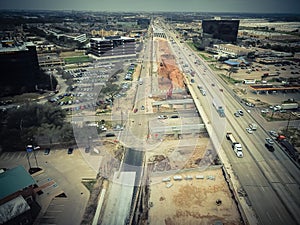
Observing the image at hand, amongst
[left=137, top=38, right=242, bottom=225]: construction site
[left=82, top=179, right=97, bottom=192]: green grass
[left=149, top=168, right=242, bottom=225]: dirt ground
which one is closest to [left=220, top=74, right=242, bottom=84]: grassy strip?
[left=137, top=38, right=242, bottom=225]: construction site

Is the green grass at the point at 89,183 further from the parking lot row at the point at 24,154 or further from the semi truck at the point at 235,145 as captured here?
the semi truck at the point at 235,145

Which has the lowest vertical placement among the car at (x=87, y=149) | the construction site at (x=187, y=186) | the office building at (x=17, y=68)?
the car at (x=87, y=149)

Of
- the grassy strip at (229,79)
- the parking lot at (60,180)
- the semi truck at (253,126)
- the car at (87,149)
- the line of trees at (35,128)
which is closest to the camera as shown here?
the parking lot at (60,180)

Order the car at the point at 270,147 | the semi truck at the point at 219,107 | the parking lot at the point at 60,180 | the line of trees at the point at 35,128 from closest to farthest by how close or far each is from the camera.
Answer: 1. the parking lot at the point at 60,180
2. the car at the point at 270,147
3. the line of trees at the point at 35,128
4. the semi truck at the point at 219,107

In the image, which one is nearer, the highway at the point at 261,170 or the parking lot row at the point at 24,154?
the highway at the point at 261,170

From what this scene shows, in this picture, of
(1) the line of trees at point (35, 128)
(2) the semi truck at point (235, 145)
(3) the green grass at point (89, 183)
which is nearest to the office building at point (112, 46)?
(1) the line of trees at point (35, 128)

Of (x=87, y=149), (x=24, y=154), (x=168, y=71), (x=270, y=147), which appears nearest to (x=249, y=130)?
(x=270, y=147)

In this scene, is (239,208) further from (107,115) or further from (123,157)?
(107,115)
